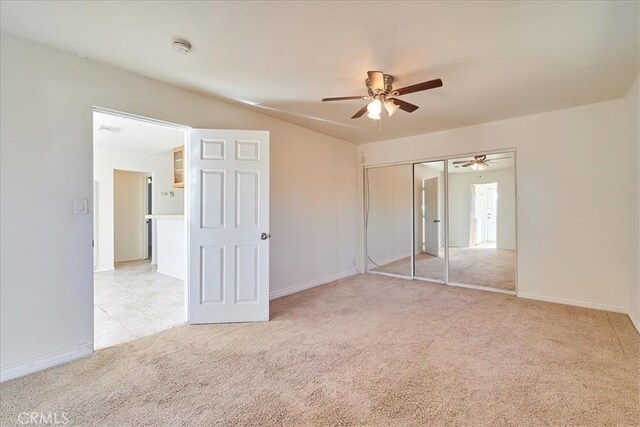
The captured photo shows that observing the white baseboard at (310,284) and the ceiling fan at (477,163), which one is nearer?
the white baseboard at (310,284)

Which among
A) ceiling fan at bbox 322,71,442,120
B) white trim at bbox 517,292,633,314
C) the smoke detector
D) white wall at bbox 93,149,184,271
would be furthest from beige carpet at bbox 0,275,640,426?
white wall at bbox 93,149,184,271

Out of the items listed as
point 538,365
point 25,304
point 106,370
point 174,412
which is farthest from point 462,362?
point 25,304

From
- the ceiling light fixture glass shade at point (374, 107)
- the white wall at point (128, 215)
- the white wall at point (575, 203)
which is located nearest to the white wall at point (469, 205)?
the white wall at point (575, 203)

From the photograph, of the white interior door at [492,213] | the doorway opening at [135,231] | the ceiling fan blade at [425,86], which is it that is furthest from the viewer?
the white interior door at [492,213]

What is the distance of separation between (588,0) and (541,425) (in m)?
2.44

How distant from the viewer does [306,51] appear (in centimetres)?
229

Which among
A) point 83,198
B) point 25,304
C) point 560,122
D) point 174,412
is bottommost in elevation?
point 174,412

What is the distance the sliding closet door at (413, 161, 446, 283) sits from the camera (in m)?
5.04

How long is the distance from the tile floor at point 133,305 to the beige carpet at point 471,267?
11.7 feet

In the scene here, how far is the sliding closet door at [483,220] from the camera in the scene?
447 cm

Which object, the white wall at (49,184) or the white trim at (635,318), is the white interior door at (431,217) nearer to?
the white trim at (635,318)

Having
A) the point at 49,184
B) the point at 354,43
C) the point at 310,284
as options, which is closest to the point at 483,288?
the point at 310,284

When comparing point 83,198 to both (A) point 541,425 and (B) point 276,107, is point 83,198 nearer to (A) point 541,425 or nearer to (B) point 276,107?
(B) point 276,107

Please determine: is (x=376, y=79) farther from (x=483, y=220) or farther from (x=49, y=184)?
(x=483, y=220)
